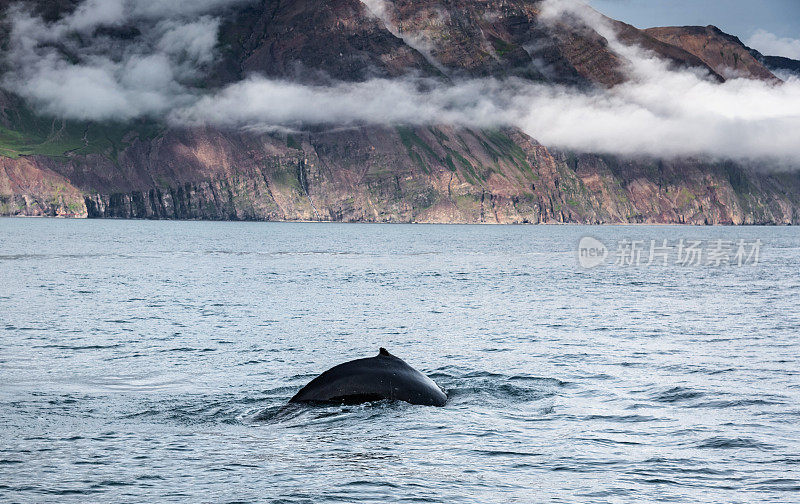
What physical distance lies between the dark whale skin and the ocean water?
452 millimetres

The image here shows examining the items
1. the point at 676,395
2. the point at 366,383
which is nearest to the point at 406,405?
the point at 366,383

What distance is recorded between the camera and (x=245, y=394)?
23.8 metres

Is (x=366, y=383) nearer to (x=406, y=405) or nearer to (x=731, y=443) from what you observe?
(x=406, y=405)

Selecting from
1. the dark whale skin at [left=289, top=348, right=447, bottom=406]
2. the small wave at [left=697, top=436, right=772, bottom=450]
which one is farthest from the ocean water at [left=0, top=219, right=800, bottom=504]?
the dark whale skin at [left=289, top=348, right=447, bottom=406]

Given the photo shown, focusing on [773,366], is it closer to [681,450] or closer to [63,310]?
[681,450]

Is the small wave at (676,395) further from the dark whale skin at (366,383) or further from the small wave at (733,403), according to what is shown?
the dark whale skin at (366,383)

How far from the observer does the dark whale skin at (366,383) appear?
66.0 ft

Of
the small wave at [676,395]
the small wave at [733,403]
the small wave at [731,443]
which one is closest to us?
the small wave at [731,443]

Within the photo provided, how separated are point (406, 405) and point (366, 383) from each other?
1509 millimetres

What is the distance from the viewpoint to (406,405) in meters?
20.9

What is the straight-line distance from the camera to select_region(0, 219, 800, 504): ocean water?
1511 centimetres

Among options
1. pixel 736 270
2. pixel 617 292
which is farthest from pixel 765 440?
pixel 736 270

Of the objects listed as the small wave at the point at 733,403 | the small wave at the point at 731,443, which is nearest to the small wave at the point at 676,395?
the small wave at the point at 733,403

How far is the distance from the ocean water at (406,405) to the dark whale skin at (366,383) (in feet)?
1.48
